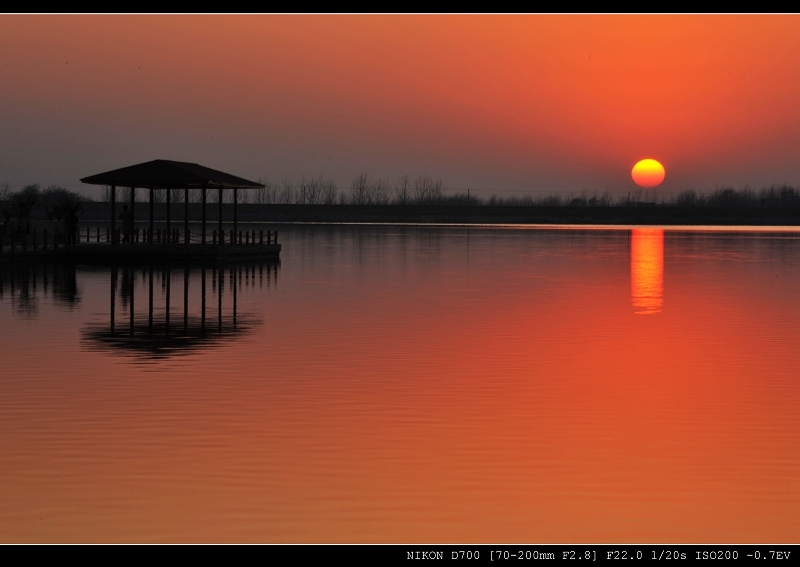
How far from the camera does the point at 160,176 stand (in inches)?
1774

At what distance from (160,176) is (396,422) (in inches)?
1362

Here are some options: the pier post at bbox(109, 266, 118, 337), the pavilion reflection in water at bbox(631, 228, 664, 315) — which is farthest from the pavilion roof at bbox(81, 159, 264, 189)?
the pavilion reflection in water at bbox(631, 228, 664, 315)

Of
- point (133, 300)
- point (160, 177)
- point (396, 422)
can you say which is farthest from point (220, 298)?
point (160, 177)

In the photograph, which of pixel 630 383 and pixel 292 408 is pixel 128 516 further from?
pixel 630 383

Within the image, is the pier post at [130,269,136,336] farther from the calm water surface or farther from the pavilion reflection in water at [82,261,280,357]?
the calm water surface

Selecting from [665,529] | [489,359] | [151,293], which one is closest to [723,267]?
[151,293]

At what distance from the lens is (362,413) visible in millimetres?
12742

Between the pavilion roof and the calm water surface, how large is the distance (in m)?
18.8

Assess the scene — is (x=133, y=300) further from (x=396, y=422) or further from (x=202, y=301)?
(x=396, y=422)

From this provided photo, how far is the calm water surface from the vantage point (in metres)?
8.55

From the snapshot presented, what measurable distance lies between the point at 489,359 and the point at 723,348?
442 centimetres

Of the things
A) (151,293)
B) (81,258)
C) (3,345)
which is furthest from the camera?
(81,258)

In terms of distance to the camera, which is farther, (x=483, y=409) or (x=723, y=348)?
(x=723, y=348)

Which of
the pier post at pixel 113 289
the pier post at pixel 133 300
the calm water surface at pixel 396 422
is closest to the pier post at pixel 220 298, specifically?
the calm water surface at pixel 396 422
